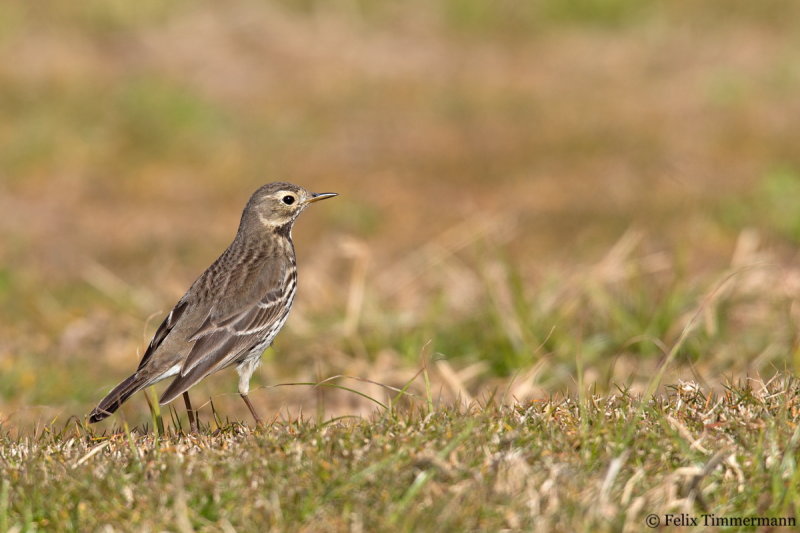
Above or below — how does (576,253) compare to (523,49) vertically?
below

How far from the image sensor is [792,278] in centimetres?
1130

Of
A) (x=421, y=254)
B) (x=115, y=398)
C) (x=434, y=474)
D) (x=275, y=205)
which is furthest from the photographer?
Answer: (x=421, y=254)

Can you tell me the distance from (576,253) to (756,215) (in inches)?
102

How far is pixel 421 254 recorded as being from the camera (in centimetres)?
1350

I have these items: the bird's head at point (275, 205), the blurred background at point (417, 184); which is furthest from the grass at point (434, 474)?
the bird's head at point (275, 205)

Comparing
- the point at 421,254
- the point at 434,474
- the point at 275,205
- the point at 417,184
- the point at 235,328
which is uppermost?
the point at 275,205

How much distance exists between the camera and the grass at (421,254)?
191 inches

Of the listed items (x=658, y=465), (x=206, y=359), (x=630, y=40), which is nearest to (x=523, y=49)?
(x=630, y=40)

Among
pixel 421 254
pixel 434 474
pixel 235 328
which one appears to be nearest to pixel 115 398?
pixel 235 328

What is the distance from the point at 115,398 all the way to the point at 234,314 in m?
1.08

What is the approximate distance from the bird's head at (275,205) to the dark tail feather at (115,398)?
178 cm

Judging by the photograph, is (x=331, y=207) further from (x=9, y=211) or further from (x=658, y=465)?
(x=658, y=465)

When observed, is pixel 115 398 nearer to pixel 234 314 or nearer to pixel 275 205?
pixel 234 314

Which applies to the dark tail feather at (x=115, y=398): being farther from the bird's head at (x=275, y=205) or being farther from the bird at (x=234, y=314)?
the bird's head at (x=275, y=205)
